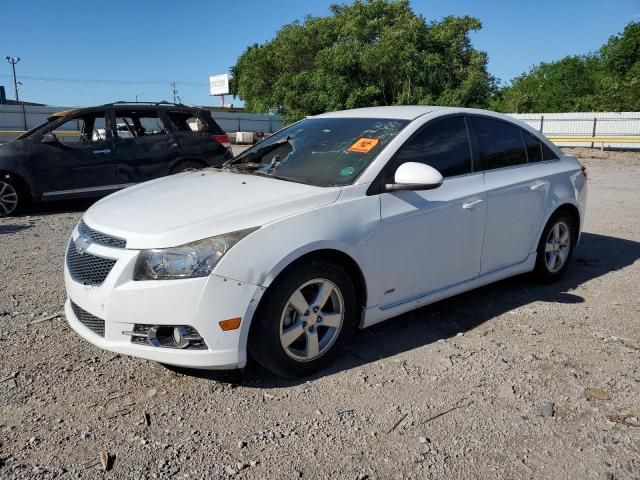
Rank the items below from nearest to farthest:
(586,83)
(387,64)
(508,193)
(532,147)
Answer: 1. (508,193)
2. (532,147)
3. (387,64)
4. (586,83)

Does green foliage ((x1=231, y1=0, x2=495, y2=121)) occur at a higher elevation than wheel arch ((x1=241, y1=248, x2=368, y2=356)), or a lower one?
higher

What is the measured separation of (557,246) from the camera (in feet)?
16.8

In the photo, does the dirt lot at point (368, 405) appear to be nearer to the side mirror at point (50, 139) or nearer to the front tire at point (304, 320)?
the front tire at point (304, 320)

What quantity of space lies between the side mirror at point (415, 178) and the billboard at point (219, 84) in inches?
3076

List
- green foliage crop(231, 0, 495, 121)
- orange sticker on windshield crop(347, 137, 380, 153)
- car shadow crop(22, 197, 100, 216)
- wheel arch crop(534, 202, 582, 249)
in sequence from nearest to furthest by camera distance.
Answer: orange sticker on windshield crop(347, 137, 380, 153), wheel arch crop(534, 202, 582, 249), car shadow crop(22, 197, 100, 216), green foliage crop(231, 0, 495, 121)

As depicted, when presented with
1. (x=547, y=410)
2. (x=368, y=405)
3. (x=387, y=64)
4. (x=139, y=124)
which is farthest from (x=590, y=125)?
(x=368, y=405)

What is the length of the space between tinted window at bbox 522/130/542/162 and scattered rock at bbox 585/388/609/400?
2.25m

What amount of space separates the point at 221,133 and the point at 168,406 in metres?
7.42

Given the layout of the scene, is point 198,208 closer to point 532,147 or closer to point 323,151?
point 323,151

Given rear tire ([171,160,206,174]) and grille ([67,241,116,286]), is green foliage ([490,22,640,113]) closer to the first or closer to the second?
rear tire ([171,160,206,174])

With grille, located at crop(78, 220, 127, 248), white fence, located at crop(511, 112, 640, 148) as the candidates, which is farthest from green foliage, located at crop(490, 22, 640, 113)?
grille, located at crop(78, 220, 127, 248)

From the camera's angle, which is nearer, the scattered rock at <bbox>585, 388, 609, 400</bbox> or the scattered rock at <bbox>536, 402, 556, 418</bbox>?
the scattered rock at <bbox>536, 402, 556, 418</bbox>

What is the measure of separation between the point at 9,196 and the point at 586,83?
188ft

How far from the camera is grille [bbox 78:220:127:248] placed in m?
3.02
